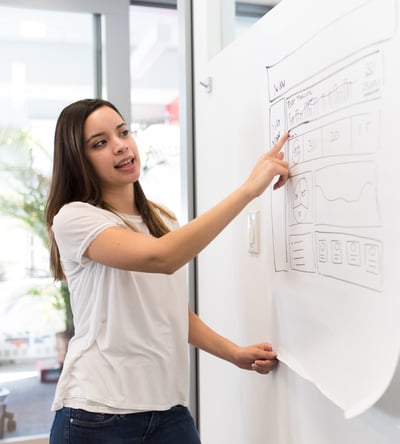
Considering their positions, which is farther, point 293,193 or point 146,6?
point 146,6

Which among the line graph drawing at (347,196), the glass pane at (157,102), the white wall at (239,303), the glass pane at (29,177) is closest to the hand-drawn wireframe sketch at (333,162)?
the line graph drawing at (347,196)

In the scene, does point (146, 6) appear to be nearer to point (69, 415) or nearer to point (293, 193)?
point (293, 193)

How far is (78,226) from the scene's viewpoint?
1.16 m

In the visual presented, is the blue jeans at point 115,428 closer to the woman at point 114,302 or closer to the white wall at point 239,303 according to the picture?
the woman at point 114,302

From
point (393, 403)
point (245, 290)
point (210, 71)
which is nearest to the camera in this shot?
point (393, 403)

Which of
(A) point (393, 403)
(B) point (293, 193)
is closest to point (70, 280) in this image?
(B) point (293, 193)

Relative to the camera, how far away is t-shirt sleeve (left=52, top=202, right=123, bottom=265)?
1.15 metres

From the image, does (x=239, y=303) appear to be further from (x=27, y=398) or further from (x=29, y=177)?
(x=27, y=398)

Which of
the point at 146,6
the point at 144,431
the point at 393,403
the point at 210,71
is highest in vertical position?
the point at 146,6

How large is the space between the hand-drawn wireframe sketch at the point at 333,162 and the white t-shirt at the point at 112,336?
0.31m

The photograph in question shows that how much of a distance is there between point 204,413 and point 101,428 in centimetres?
68

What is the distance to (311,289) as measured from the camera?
3.39 ft

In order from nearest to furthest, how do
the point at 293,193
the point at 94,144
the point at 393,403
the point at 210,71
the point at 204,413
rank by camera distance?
the point at 393,403
the point at 293,193
the point at 94,144
the point at 210,71
the point at 204,413

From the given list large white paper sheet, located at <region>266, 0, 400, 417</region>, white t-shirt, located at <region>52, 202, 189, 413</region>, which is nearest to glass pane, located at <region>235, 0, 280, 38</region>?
large white paper sheet, located at <region>266, 0, 400, 417</region>
